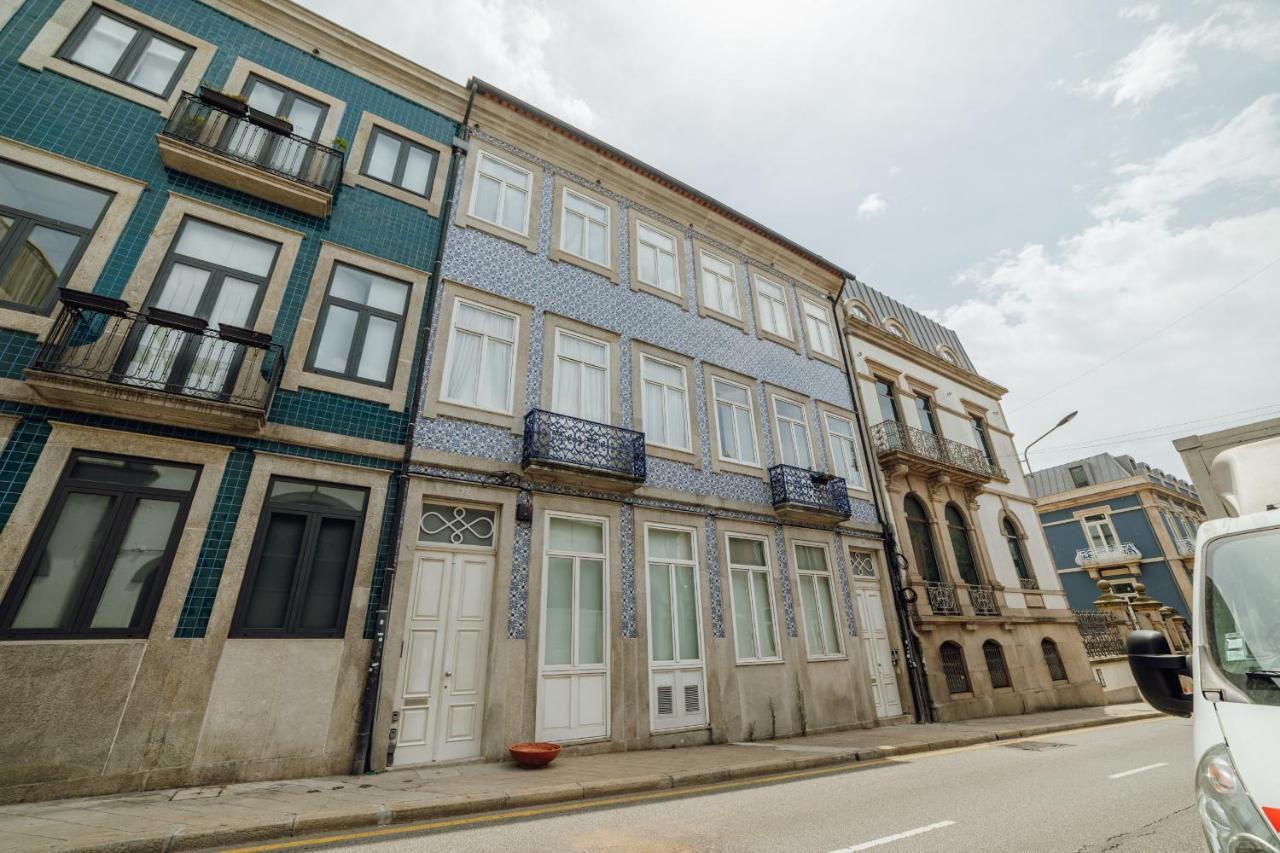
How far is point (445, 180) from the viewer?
36.2ft

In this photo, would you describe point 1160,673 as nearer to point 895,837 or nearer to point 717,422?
point 895,837

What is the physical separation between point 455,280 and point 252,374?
381cm

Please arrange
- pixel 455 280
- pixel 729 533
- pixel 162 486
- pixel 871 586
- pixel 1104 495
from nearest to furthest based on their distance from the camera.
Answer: pixel 162 486
pixel 455 280
pixel 729 533
pixel 871 586
pixel 1104 495

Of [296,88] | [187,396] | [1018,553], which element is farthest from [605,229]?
[1018,553]

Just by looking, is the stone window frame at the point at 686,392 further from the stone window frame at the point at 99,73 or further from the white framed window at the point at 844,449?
the stone window frame at the point at 99,73

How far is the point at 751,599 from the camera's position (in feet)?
37.9

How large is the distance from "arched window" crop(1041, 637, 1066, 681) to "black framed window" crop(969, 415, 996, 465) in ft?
20.5

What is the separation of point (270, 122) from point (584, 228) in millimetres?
6190

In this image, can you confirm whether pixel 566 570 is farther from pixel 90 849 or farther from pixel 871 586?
pixel 871 586

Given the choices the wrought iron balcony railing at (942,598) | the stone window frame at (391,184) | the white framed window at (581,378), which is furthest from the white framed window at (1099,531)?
the stone window frame at (391,184)

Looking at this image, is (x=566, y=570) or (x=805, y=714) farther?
(x=805, y=714)

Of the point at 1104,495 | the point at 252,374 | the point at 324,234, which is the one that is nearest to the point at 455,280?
the point at 324,234

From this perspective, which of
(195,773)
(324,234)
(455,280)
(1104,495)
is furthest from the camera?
(1104,495)

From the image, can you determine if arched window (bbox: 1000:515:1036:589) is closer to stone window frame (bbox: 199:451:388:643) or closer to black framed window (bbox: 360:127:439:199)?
stone window frame (bbox: 199:451:388:643)
